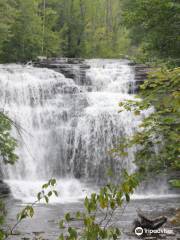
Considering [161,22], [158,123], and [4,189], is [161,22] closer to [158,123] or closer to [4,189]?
[158,123]

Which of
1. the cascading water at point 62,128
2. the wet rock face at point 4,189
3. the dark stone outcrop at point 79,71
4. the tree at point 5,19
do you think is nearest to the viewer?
the wet rock face at point 4,189

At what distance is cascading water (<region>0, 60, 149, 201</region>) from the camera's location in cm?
1950

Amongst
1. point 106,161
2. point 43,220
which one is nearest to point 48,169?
point 106,161

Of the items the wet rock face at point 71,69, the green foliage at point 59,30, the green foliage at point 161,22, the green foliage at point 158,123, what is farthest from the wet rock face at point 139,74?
the green foliage at point 158,123

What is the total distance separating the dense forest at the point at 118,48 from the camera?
3.85 m

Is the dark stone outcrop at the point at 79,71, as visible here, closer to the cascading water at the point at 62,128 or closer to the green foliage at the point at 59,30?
the cascading water at the point at 62,128

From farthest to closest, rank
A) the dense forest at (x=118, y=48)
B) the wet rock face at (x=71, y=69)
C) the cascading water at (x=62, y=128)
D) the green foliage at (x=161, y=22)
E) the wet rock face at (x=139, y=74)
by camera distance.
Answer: the wet rock face at (x=71, y=69), the wet rock face at (x=139, y=74), the cascading water at (x=62, y=128), the green foliage at (x=161, y=22), the dense forest at (x=118, y=48)

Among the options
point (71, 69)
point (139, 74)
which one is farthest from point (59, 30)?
point (139, 74)

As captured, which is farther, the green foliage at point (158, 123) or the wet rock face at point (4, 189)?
the wet rock face at point (4, 189)

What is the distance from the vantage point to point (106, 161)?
65.7ft

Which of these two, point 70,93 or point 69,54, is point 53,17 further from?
point 70,93

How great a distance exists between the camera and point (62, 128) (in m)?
20.8

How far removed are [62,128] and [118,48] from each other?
36261mm

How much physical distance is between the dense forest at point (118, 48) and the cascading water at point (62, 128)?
404cm
